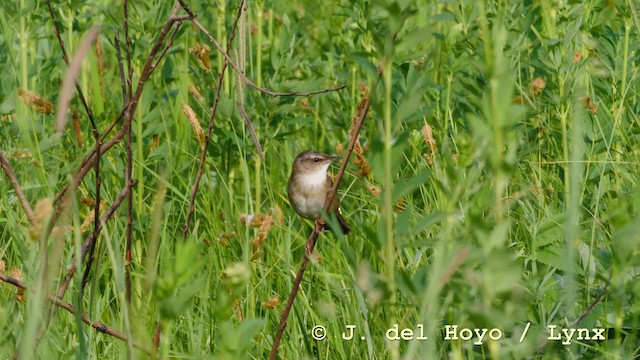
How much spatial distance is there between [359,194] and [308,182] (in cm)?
33

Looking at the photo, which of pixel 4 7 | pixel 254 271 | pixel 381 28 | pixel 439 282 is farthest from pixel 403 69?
pixel 439 282

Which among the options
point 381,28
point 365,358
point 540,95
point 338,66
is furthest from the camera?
point 338,66

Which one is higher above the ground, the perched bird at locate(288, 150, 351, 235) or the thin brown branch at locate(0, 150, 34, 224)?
the thin brown branch at locate(0, 150, 34, 224)

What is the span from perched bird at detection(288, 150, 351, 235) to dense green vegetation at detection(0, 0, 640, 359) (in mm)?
105

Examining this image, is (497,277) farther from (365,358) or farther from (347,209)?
(347,209)

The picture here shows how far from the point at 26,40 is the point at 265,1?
113 centimetres

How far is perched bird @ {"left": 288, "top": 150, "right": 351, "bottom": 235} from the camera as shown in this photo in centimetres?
483

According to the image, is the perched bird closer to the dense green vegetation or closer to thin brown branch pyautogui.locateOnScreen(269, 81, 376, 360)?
the dense green vegetation

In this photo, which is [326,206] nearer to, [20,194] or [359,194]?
[20,194]

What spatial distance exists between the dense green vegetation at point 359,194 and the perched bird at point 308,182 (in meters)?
0.10

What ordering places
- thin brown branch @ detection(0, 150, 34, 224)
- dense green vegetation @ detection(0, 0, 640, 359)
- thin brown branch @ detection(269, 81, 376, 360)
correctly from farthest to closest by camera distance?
thin brown branch @ detection(0, 150, 34, 224), thin brown branch @ detection(269, 81, 376, 360), dense green vegetation @ detection(0, 0, 640, 359)

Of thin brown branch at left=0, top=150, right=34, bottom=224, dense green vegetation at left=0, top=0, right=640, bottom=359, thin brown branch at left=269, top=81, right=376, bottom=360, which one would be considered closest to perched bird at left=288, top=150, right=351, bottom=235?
dense green vegetation at left=0, top=0, right=640, bottom=359

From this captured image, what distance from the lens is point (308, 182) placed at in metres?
4.96

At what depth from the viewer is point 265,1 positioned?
505 centimetres
